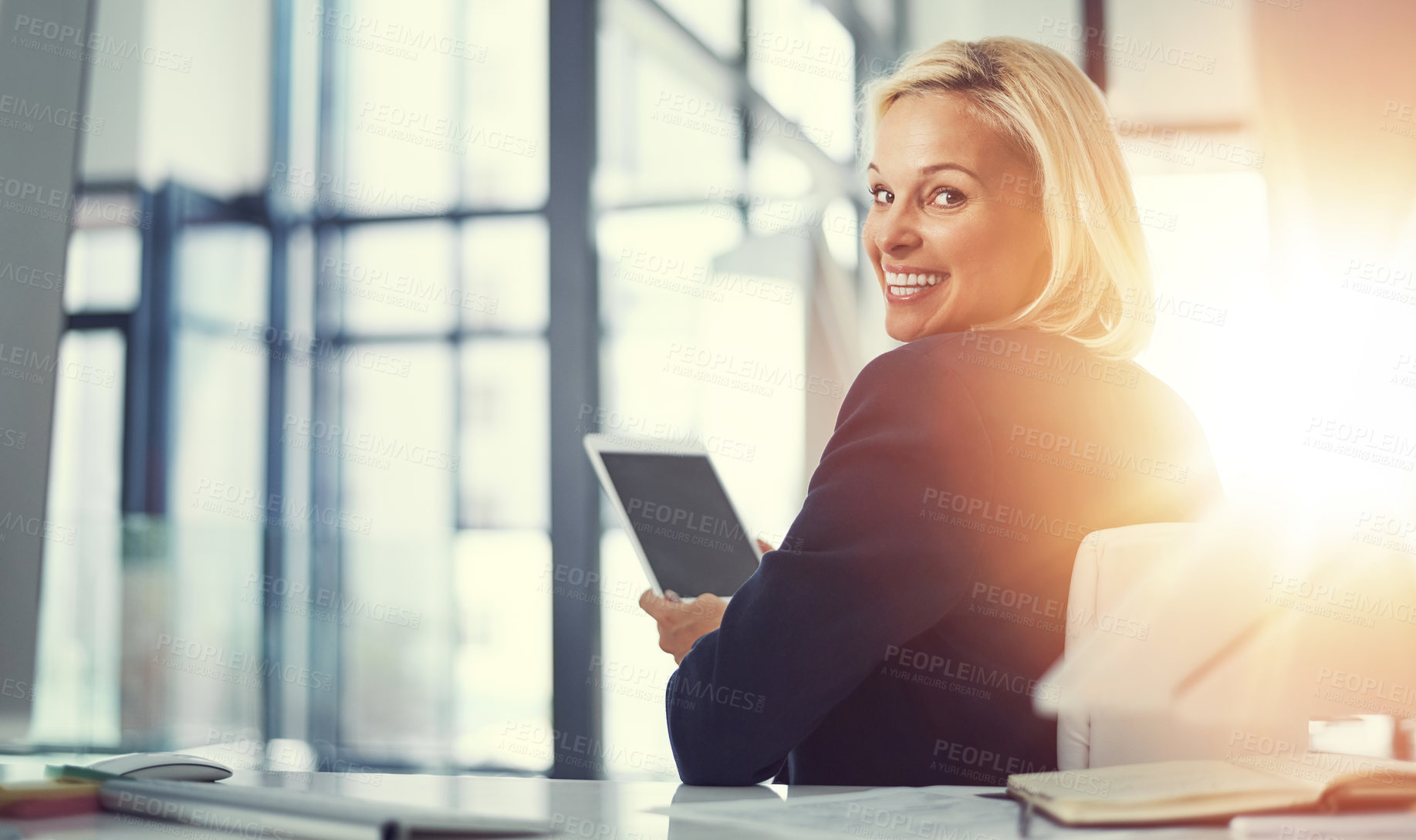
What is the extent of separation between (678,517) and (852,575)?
0.60 meters

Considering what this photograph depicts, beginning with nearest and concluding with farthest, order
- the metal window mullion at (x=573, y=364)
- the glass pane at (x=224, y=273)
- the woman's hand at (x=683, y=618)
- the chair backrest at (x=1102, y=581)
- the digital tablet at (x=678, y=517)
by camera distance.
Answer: the chair backrest at (x=1102, y=581)
the woman's hand at (x=683, y=618)
the digital tablet at (x=678, y=517)
the metal window mullion at (x=573, y=364)
the glass pane at (x=224, y=273)

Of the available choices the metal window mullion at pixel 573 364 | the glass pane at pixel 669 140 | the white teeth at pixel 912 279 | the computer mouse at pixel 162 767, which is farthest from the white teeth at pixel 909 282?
the glass pane at pixel 669 140

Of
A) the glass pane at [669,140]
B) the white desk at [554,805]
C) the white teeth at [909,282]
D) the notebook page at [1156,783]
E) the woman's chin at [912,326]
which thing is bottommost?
the white desk at [554,805]

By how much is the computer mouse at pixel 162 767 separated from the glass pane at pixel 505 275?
15.1 feet

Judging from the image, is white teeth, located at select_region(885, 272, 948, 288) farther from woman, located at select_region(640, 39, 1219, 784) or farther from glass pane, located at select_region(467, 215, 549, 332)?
glass pane, located at select_region(467, 215, 549, 332)

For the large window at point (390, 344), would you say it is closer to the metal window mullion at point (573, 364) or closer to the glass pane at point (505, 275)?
the glass pane at point (505, 275)

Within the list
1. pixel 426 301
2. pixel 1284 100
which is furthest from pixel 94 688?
pixel 1284 100

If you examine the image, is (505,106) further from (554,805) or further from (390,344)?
(554,805)

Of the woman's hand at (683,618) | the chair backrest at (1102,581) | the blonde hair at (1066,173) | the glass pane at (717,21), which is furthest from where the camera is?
the glass pane at (717,21)

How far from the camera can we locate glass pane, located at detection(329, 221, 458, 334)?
5.74 m

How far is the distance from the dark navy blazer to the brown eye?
0.21 meters

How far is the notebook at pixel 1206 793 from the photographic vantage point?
0.67m

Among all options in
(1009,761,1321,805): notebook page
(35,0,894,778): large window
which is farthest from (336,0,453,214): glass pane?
(1009,761,1321,805): notebook page

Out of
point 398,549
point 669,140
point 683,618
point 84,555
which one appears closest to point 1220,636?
point 683,618
